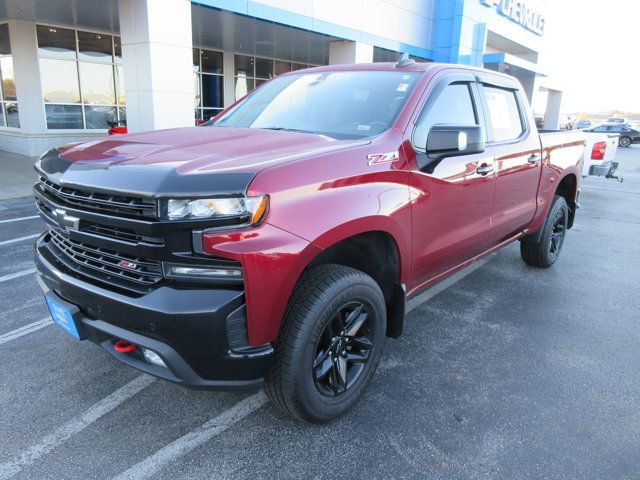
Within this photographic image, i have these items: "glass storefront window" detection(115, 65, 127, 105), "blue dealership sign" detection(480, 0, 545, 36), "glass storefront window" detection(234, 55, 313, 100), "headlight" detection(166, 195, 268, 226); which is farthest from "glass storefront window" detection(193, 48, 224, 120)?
"headlight" detection(166, 195, 268, 226)

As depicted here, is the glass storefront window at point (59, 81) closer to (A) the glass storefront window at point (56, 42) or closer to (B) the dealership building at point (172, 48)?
(B) the dealership building at point (172, 48)

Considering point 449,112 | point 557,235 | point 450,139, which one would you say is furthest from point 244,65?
point 450,139

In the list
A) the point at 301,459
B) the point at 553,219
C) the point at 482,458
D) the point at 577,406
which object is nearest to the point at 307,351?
the point at 301,459

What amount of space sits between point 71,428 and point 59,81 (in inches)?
547

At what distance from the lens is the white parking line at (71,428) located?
7.68ft

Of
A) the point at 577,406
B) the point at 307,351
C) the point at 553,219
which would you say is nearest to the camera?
the point at 307,351

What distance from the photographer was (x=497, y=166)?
12.4 feet

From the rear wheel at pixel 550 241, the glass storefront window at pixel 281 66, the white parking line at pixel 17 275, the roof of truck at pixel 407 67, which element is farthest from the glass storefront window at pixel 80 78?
the rear wheel at pixel 550 241

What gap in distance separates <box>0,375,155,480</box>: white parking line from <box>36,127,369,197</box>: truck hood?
1.29m

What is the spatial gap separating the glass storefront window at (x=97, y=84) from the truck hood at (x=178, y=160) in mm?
13327

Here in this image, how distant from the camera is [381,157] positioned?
2.69 metres

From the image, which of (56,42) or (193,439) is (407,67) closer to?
(193,439)

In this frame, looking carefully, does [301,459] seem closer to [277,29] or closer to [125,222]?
[125,222]

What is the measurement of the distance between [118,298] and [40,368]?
1.50 meters
